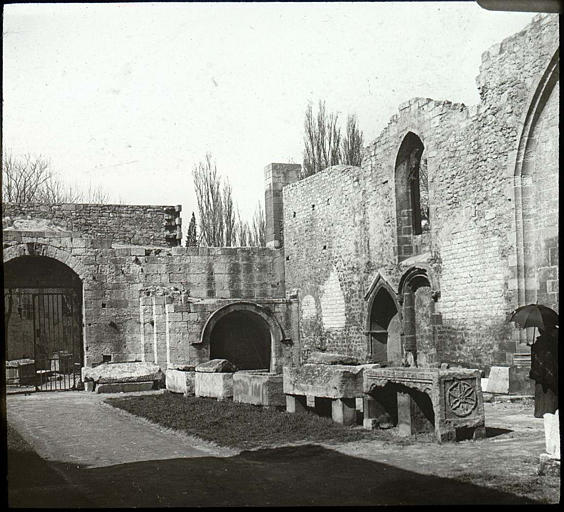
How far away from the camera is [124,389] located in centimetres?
1694

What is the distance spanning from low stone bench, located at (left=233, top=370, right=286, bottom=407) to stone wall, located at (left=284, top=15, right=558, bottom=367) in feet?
16.6

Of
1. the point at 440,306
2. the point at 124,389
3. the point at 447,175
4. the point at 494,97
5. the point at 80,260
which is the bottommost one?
the point at 124,389

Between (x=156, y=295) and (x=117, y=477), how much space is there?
11610 mm

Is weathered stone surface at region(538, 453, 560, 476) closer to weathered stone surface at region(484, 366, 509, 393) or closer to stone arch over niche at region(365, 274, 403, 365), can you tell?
weathered stone surface at region(484, 366, 509, 393)

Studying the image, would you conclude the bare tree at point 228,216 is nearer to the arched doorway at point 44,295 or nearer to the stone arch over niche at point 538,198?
the arched doorway at point 44,295

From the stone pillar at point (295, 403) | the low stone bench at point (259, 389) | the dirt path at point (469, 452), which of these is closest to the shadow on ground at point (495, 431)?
the dirt path at point (469, 452)

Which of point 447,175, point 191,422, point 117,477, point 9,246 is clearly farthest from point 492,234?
point 9,246

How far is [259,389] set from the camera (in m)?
11.6

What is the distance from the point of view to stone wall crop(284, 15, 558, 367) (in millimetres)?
13656

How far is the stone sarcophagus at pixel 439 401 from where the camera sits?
829 centimetres

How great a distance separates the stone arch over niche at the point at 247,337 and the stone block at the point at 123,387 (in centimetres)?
182

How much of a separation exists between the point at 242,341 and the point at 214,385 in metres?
5.60

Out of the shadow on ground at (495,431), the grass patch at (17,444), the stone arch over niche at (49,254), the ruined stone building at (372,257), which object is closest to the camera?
the shadow on ground at (495,431)

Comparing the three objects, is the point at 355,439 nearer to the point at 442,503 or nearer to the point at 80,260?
the point at 442,503
